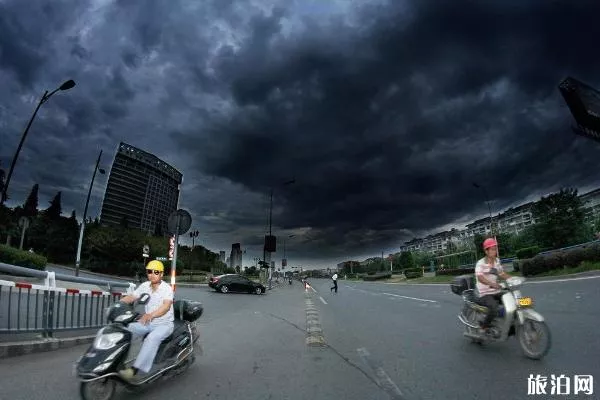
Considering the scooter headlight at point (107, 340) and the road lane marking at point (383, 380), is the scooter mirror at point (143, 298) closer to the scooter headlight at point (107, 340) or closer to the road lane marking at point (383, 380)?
the scooter headlight at point (107, 340)

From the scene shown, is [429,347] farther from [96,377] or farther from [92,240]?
[92,240]

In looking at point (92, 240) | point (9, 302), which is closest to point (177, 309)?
point (9, 302)

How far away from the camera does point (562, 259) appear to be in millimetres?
28062

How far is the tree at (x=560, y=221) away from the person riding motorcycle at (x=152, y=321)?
61.0 m

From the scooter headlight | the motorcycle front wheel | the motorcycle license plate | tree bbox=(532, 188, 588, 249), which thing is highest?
tree bbox=(532, 188, 588, 249)

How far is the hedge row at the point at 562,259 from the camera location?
2654 cm

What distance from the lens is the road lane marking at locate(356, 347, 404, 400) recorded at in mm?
4665

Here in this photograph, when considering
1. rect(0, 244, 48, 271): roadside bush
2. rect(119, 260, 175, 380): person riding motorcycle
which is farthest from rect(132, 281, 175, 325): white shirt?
rect(0, 244, 48, 271): roadside bush

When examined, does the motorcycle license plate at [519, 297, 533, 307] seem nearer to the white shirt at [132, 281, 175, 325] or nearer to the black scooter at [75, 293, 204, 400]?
the black scooter at [75, 293, 204, 400]

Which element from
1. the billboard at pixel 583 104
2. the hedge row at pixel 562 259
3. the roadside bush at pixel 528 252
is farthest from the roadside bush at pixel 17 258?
the billboard at pixel 583 104

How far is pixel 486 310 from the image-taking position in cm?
664

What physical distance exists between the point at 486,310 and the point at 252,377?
3.73 meters

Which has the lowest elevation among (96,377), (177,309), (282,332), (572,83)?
(282,332)

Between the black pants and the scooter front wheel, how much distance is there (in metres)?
5.35
